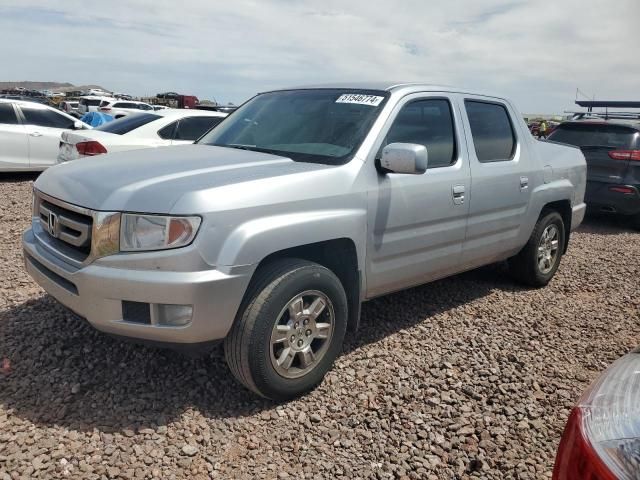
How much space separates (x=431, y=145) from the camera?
381 centimetres

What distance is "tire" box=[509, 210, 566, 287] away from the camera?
5.00 meters

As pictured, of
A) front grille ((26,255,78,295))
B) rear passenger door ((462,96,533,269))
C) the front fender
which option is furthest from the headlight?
rear passenger door ((462,96,533,269))

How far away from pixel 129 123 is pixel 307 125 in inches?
203

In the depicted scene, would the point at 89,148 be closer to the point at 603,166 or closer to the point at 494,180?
the point at 494,180

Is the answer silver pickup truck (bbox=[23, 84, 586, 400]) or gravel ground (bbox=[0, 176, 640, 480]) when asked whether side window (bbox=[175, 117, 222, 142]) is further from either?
gravel ground (bbox=[0, 176, 640, 480])

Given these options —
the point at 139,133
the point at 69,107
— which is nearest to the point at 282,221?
the point at 139,133

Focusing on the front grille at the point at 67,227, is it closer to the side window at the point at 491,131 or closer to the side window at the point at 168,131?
the side window at the point at 491,131

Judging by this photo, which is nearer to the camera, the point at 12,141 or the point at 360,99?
the point at 360,99

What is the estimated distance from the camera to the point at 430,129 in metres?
3.84

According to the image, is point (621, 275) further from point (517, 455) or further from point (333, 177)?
point (333, 177)

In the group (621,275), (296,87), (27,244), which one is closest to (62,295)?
(27,244)

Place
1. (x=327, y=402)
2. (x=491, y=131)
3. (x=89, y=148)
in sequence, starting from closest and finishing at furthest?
(x=327, y=402), (x=491, y=131), (x=89, y=148)

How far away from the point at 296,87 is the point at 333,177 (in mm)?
1434

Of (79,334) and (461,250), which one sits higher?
(461,250)
